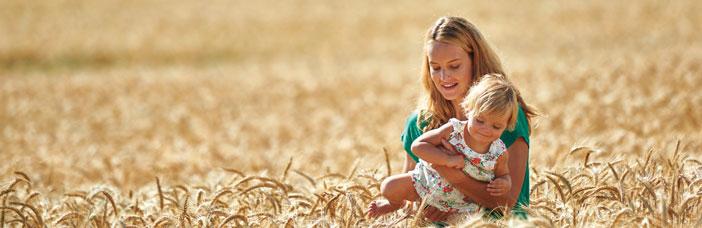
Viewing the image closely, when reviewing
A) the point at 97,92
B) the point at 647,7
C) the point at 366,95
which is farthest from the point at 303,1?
the point at 366,95

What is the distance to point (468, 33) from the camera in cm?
422

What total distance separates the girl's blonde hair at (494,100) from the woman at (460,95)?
27 cm

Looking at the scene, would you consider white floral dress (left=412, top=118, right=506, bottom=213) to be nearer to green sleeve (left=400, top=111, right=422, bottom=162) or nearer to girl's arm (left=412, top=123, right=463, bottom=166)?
girl's arm (left=412, top=123, right=463, bottom=166)

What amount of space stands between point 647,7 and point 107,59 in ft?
52.5

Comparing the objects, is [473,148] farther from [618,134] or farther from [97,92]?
[97,92]

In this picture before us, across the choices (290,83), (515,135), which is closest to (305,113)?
(290,83)

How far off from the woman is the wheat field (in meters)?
0.19

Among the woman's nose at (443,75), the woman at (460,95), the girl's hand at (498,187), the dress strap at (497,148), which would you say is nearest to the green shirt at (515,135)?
the woman at (460,95)

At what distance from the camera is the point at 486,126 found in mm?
3730

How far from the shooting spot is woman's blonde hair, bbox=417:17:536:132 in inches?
166

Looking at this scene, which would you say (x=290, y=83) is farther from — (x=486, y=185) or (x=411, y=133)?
(x=486, y=185)

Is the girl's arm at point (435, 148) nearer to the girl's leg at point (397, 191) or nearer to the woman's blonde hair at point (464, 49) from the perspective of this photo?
the girl's leg at point (397, 191)

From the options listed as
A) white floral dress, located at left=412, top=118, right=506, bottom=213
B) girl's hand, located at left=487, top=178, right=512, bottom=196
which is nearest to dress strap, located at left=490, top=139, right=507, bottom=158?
white floral dress, located at left=412, top=118, right=506, bottom=213

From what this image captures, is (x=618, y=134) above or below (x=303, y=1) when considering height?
below
